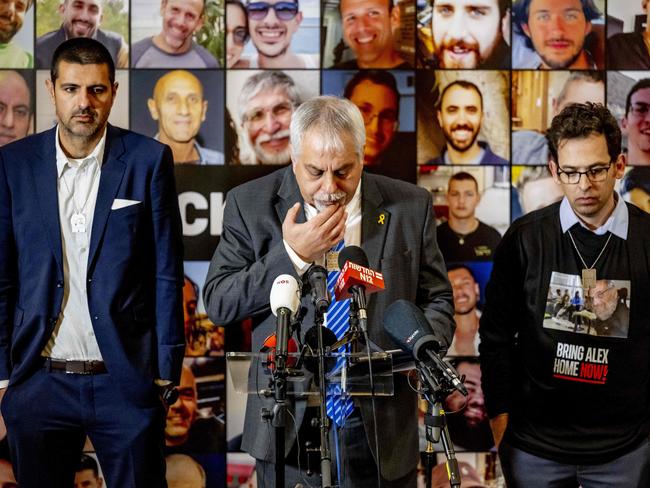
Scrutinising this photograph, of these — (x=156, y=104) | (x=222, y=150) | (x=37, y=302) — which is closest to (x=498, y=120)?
(x=222, y=150)

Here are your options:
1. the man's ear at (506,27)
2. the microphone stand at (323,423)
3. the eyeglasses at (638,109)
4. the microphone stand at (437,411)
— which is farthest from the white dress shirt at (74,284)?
the eyeglasses at (638,109)

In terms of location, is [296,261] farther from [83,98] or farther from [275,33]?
[275,33]

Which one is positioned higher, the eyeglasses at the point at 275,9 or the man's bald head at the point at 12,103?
the eyeglasses at the point at 275,9

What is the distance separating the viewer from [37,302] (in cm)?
295

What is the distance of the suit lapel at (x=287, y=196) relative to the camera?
2.73 m

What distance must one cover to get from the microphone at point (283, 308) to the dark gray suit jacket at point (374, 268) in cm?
42

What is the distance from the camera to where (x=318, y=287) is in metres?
2.07

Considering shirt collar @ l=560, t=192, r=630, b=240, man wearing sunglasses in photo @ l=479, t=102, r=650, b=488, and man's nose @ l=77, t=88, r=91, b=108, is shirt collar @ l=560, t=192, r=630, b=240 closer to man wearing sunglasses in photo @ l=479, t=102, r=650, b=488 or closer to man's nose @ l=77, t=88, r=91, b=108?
man wearing sunglasses in photo @ l=479, t=102, r=650, b=488

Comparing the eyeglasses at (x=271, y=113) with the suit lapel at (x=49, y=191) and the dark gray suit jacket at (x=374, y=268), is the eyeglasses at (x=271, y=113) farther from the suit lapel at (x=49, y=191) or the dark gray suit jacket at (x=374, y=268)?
the dark gray suit jacket at (x=374, y=268)

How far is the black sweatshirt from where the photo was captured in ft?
9.43

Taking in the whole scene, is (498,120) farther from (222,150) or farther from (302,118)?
(302,118)

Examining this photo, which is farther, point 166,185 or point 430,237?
point 166,185

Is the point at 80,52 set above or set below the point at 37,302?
above

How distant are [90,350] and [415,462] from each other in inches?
45.3
